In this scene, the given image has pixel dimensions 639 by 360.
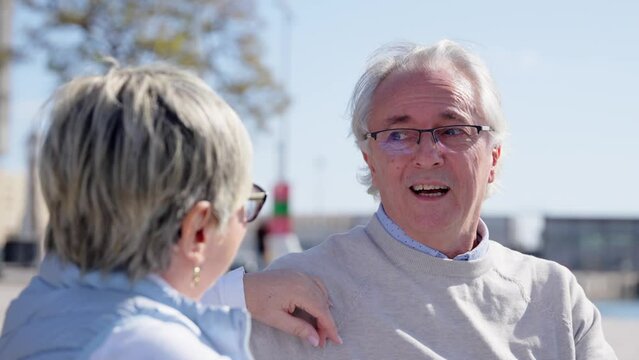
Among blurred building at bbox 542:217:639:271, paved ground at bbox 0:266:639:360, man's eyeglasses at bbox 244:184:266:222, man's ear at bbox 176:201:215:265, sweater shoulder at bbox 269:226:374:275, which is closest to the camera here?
man's ear at bbox 176:201:215:265

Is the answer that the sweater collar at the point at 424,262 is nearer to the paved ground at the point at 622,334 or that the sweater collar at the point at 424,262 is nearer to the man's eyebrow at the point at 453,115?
the man's eyebrow at the point at 453,115

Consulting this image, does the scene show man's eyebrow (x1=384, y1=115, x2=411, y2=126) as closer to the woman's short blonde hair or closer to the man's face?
the man's face

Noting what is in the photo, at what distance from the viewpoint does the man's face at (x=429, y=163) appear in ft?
9.15

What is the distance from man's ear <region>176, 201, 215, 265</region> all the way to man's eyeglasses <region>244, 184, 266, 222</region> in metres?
0.19

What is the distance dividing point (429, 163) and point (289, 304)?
21.7 inches

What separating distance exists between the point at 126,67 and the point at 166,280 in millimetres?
337

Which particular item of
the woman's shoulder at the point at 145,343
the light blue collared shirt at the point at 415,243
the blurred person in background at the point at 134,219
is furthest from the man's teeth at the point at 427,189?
the woman's shoulder at the point at 145,343

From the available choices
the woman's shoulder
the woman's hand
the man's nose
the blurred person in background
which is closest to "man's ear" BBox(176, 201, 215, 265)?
the blurred person in background

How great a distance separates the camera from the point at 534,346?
2.72 meters

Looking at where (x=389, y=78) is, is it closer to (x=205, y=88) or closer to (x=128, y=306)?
(x=205, y=88)

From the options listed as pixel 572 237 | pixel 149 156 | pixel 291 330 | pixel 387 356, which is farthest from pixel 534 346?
pixel 572 237

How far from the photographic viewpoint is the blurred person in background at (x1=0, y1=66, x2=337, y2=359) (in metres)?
1.44

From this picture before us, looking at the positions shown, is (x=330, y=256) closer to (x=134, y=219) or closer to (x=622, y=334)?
(x=134, y=219)

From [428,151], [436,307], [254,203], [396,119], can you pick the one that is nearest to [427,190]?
[428,151]
